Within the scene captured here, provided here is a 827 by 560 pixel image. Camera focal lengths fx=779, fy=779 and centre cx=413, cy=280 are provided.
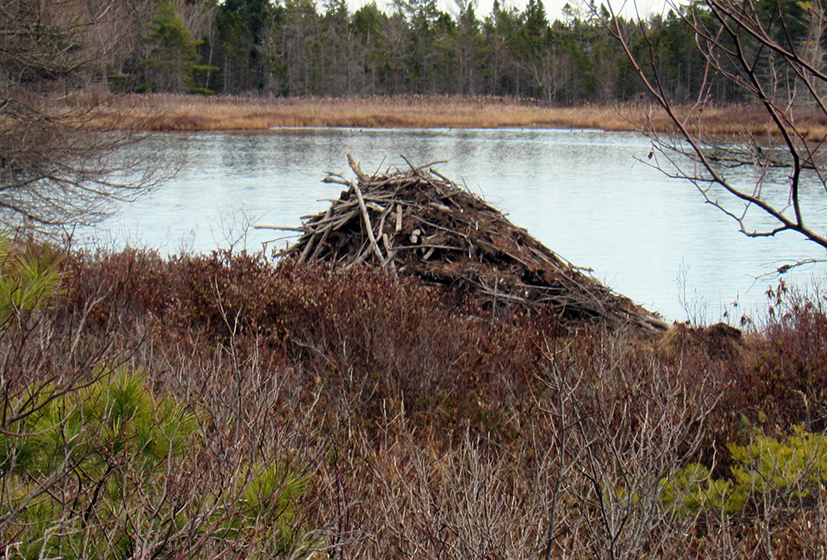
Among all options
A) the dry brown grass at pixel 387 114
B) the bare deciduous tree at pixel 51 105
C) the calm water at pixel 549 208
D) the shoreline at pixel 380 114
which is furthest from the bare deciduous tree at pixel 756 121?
the shoreline at pixel 380 114

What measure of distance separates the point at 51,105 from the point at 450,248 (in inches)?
261

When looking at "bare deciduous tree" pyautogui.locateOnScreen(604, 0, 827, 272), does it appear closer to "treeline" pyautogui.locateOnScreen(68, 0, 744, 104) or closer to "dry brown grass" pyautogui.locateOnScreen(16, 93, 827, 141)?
"dry brown grass" pyautogui.locateOnScreen(16, 93, 827, 141)

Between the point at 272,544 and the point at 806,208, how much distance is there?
718 inches

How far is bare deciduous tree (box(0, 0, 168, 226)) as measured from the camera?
410 inches

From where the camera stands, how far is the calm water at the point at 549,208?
1147 cm

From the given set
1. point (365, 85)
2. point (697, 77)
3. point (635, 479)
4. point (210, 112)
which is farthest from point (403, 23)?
point (635, 479)

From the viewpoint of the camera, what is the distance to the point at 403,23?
73.0 meters

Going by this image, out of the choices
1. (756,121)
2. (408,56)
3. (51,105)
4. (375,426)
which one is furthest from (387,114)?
(375,426)

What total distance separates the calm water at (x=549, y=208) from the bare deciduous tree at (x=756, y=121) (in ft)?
3.00

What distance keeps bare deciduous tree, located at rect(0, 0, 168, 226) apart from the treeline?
168ft

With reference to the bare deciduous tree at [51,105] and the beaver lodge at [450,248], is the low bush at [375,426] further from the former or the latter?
the bare deciduous tree at [51,105]

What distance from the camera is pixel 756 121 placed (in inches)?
1310

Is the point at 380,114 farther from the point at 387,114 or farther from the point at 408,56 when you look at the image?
the point at 408,56

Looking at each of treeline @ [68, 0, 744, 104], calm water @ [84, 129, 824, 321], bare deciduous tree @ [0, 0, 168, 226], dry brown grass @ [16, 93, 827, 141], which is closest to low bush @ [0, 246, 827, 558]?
calm water @ [84, 129, 824, 321]
